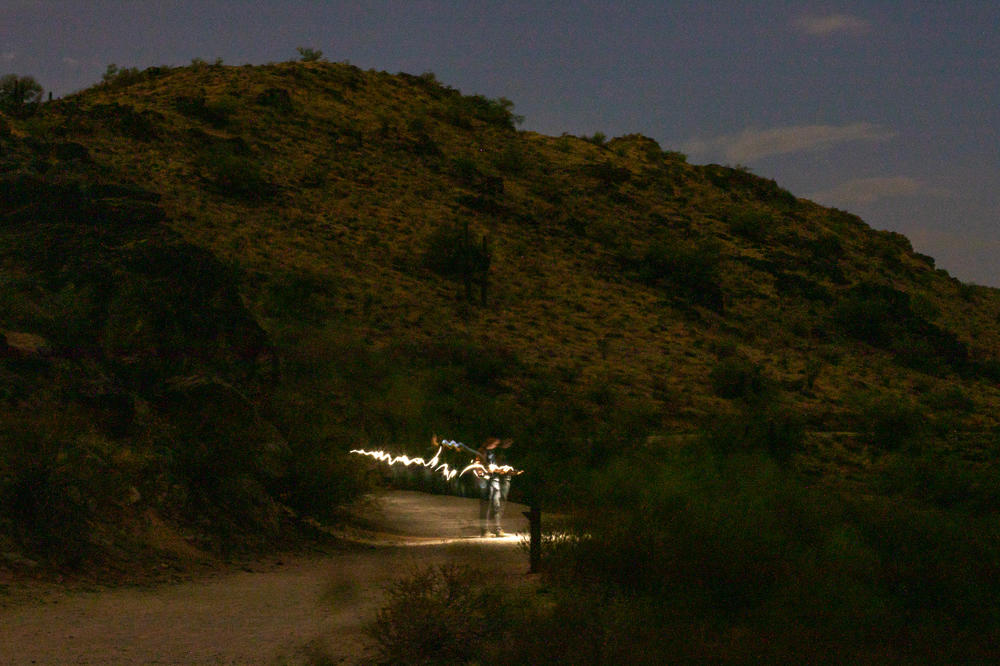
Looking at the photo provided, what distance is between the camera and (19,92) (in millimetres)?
52312

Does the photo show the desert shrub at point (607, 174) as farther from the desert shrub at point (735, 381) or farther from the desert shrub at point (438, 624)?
the desert shrub at point (438, 624)

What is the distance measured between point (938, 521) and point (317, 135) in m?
48.4

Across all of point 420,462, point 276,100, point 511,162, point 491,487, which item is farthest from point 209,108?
point 491,487

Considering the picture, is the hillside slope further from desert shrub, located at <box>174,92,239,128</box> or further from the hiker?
the hiker

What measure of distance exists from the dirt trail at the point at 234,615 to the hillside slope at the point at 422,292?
6.49 ft

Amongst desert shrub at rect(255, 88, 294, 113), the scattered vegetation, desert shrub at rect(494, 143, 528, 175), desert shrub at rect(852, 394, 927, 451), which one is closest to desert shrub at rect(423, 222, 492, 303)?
the scattered vegetation

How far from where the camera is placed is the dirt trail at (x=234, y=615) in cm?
783

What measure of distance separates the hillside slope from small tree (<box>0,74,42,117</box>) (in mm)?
1976

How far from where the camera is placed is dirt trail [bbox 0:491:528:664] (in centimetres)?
783

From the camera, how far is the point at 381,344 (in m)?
34.8

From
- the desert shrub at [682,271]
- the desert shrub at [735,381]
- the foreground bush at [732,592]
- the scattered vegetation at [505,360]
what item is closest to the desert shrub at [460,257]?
the scattered vegetation at [505,360]

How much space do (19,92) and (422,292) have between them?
26355 mm

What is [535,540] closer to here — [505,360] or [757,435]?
[757,435]

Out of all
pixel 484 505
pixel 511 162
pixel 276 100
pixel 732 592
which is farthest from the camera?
pixel 511 162
